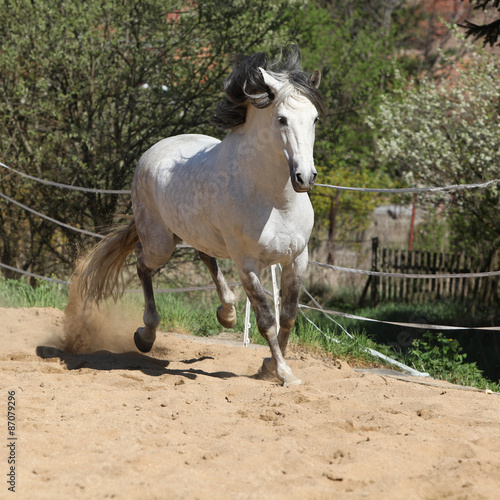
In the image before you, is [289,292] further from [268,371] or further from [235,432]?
[235,432]

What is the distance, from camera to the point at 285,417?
142 inches

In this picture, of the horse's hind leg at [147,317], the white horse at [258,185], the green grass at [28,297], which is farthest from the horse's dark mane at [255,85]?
the green grass at [28,297]

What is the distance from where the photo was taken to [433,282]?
11.1 m

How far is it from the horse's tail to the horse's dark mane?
5.50 feet

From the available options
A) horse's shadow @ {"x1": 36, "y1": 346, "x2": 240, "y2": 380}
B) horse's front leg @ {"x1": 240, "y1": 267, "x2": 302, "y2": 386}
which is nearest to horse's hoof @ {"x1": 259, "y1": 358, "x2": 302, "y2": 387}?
horse's front leg @ {"x1": 240, "y1": 267, "x2": 302, "y2": 386}

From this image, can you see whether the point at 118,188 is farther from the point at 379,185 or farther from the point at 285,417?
the point at 379,185

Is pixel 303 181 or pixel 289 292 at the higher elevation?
pixel 303 181

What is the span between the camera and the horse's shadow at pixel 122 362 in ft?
16.1

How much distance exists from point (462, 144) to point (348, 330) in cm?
459

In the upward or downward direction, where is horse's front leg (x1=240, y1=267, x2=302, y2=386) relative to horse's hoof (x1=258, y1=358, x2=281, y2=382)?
upward

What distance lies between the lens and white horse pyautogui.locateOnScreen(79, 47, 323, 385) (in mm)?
4016

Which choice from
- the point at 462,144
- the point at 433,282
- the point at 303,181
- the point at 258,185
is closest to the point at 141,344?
the point at 258,185

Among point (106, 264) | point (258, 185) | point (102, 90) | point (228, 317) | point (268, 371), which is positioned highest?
point (102, 90)

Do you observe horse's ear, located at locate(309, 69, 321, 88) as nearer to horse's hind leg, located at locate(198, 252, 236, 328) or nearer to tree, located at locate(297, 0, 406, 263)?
horse's hind leg, located at locate(198, 252, 236, 328)
